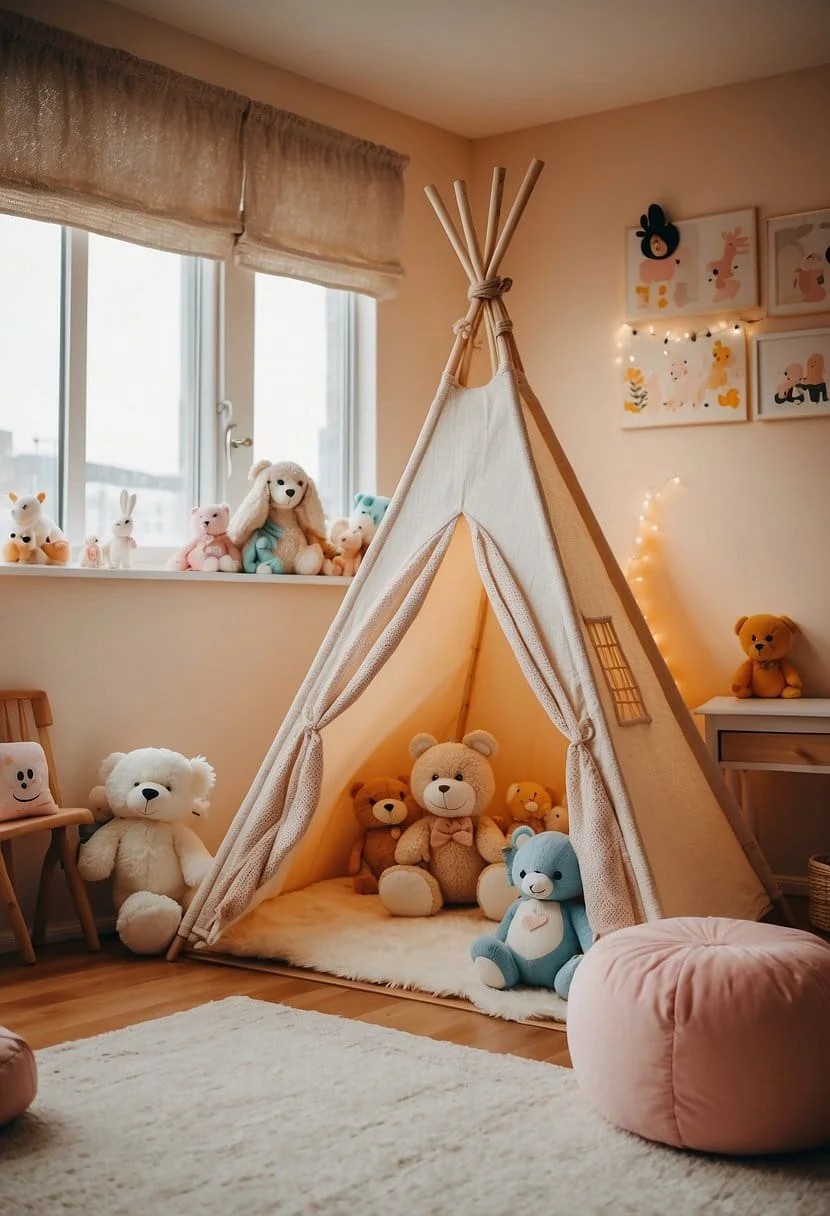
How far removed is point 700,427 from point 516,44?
1351 mm

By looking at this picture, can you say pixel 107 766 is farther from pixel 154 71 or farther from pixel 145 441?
pixel 154 71

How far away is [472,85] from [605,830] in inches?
106

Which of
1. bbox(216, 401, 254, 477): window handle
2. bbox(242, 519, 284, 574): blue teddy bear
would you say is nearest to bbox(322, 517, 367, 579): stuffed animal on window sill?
bbox(242, 519, 284, 574): blue teddy bear

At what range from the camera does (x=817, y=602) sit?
13.8 feet

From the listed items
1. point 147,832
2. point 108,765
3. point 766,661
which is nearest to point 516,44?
point 766,661

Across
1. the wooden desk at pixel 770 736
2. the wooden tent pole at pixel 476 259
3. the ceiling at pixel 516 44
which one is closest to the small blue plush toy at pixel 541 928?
the wooden desk at pixel 770 736

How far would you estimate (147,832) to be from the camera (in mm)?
3572

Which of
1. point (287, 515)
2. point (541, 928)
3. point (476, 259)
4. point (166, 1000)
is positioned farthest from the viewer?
point (287, 515)

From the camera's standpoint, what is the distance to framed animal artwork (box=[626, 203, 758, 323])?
14.1 ft

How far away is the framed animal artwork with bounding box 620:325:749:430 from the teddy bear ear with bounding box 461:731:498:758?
1319 millimetres

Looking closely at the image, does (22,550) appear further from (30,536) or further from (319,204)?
(319,204)

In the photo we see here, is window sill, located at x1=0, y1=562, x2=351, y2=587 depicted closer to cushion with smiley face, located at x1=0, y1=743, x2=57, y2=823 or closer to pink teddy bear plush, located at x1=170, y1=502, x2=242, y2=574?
pink teddy bear plush, located at x1=170, y1=502, x2=242, y2=574

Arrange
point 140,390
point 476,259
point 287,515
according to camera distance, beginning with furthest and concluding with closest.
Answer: point 287,515, point 140,390, point 476,259

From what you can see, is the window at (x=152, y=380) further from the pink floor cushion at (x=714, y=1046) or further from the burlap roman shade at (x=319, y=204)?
the pink floor cushion at (x=714, y=1046)
